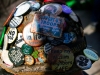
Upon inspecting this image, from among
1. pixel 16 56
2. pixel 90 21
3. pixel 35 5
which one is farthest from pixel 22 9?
pixel 90 21

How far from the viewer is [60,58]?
4.80 ft

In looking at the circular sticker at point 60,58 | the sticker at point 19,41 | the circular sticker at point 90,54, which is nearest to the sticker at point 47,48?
the circular sticker at point 60,58

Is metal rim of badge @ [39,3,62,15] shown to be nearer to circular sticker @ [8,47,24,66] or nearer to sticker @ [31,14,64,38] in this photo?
sticker @ [31,14,64,38]

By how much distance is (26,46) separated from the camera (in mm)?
1487

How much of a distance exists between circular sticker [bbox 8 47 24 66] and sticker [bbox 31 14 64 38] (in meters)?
0.17

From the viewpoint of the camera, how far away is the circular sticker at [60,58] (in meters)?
1.46

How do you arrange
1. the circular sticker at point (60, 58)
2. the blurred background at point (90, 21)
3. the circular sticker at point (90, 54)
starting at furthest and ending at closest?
the blurred background at point (90, 21) → the circular sticker at point (90, 54) → the circular sticker at point (60, 58)

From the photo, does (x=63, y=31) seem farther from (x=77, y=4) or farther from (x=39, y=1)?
(x=77, y=4)

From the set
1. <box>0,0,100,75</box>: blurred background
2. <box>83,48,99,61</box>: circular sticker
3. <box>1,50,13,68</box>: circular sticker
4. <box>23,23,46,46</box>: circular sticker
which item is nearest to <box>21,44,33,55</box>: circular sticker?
<box>23,23,46,46</box>: circular sticker

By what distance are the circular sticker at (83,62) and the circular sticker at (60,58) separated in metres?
0.06

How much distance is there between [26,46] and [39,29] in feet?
0.47

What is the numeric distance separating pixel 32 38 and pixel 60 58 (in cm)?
22

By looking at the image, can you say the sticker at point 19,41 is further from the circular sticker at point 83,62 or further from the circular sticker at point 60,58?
the circular sticker at point 83,62

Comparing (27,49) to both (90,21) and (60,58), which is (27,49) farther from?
(90,21)
